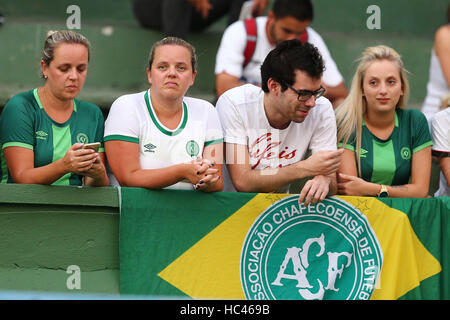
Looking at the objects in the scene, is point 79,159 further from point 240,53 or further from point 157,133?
point 240,53

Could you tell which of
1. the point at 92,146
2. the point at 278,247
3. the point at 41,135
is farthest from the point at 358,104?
the point at 41,135

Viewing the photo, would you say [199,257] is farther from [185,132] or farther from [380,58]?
[380,58]

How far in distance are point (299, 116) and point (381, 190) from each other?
60 centimetres

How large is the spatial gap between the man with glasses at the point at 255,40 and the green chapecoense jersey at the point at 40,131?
4.67 feet

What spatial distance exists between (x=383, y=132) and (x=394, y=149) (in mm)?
119

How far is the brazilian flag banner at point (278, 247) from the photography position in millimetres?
3410

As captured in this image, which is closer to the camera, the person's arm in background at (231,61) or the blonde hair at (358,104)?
the blonde hair at (358,104)

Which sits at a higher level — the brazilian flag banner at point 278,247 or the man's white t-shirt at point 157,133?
the man's white t-shirt at point 157,133

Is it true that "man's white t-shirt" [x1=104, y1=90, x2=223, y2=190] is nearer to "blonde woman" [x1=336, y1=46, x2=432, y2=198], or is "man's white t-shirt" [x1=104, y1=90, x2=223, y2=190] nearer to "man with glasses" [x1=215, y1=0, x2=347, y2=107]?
"blonde woman" [x1=336, y1=46, x2=432, y2=198]

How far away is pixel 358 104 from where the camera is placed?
405 cm

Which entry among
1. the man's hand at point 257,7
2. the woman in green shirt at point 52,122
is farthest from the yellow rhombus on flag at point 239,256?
the man's hand at point 257,7

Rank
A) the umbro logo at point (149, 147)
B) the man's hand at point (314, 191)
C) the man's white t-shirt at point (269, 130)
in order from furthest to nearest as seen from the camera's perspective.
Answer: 1. the man's white t-shirt at point (269, 130)
2. the umbro logo at point (149, 147)
3. the man's hand at point (314, 191)

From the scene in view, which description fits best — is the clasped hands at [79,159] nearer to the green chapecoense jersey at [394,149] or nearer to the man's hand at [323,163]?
the man's hand at [323,163]

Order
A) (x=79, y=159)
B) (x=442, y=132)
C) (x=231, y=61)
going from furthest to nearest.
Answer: (x=231, y=61) < (x=442, y=132) < (x=79, y=159)
